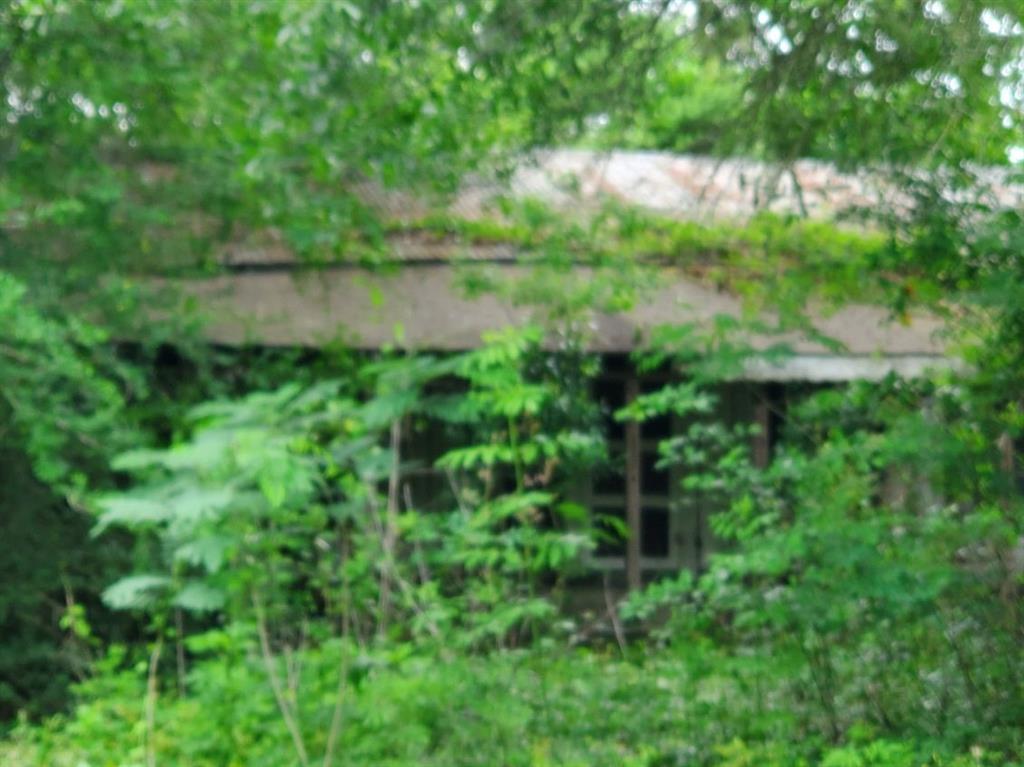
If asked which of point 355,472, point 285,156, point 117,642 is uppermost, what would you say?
point 285,156

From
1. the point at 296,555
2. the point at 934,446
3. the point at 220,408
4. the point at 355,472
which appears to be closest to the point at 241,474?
the point at 220,408

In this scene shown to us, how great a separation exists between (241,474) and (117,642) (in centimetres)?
341

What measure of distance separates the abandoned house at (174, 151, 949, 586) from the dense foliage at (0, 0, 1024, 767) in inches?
16.5

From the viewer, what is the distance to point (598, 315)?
455 inches

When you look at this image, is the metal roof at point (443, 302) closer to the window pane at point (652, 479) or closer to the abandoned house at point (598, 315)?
the abandoned house at point (598, 315)

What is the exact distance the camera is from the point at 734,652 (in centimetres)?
722

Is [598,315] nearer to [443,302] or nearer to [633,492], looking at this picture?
[443,302]

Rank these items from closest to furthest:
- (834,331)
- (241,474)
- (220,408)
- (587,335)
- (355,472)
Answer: (241,474) → (220,408) → (355,472) → (587,335) → (834,331)

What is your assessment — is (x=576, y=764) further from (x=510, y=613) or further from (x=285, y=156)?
(x=285, y=156)

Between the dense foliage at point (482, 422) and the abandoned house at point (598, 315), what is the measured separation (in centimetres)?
42

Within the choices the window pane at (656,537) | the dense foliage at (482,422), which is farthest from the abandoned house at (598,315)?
the dense foliage at (482,422)

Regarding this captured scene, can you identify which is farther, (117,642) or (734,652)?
(117,642)

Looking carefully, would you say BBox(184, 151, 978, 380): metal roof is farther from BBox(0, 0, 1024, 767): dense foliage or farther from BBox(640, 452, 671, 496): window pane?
BBox(640, 452, 671, 496): window pane

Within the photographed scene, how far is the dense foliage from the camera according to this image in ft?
20.5
